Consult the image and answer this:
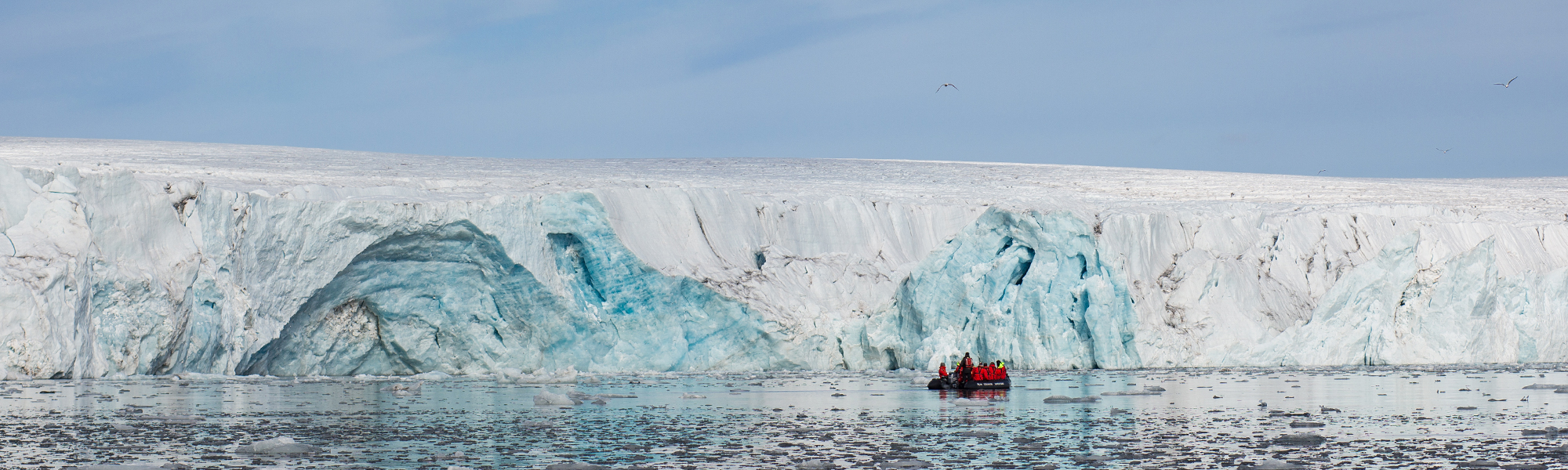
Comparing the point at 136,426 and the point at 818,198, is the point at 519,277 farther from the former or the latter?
the point at 136,426

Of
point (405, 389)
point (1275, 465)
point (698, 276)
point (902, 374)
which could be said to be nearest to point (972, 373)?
point (902, 374)

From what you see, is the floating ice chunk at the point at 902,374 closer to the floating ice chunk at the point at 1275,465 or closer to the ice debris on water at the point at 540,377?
the ice debris on water at the point at 540,377

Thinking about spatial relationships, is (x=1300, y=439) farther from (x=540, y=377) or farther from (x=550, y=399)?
(x=540, y=377)

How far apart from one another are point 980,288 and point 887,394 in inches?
266

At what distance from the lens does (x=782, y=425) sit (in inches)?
432

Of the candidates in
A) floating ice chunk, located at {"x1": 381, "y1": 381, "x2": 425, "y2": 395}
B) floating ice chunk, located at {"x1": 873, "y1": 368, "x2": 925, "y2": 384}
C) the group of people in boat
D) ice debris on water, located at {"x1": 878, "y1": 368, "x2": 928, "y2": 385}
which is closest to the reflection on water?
floating ice chunk, located at {"x1": 381, "y1": 381, "x2": 425, "y2": 395}

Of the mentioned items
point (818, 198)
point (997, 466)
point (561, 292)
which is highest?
point (818, 198)

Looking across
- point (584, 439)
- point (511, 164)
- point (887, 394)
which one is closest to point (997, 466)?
point (584, 439)

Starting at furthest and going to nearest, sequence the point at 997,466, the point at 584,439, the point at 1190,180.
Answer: the point at 1190,180 < the point at 584,439 < the point at 997,466

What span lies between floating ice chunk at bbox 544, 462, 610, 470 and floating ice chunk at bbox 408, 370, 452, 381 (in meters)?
11.3

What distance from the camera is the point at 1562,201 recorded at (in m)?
30.0

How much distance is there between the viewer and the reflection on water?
27.6ft

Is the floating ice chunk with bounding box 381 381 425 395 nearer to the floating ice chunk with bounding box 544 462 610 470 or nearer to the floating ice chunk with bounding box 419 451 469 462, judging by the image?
the floating ice chunk with bounding box 419 451 469 462

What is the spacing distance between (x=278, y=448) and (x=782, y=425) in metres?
3.87
